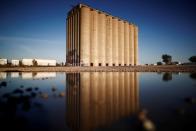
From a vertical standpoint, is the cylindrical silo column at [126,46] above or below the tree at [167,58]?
above

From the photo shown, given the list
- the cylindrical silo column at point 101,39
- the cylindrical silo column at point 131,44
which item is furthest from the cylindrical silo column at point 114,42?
the cylindrical silo column at point 131,44

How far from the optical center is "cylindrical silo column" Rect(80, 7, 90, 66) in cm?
8238

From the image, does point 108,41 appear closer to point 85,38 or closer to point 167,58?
point 85,38

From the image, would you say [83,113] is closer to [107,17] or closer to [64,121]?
[64,121]

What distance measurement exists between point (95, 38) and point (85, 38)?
8.09 meters

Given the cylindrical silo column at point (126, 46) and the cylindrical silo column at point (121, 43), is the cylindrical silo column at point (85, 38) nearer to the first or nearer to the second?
the cylindrical silo column at point (121, 43)

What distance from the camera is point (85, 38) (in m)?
Result: 83.0

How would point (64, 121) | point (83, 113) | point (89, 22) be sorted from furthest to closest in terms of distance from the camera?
point (89, 22) → point (83, 113) → point (64, 121)

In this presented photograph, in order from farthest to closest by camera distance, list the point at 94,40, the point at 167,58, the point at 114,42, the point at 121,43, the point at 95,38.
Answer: the point at 167,58 → the point at 121,43 → the point at 114,42 → the point at 95,38 → the point at 94,40

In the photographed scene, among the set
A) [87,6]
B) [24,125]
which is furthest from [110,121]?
[87,6]

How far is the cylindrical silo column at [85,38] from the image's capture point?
82.4 meters

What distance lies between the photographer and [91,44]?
286 ft

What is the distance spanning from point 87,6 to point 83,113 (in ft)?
299

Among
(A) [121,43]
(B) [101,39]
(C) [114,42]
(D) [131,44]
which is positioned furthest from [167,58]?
(B) [101,39]
